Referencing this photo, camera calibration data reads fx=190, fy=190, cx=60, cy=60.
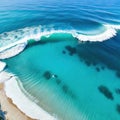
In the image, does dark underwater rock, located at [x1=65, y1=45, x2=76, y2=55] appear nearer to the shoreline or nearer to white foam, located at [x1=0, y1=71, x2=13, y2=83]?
white foam, located at [x1=0, y1=71, x2=13, y2=83]

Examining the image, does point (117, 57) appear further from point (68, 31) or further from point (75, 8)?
point (75, 8)

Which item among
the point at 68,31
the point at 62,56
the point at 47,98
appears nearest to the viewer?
the point at 47,98

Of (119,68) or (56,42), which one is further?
(56,42)

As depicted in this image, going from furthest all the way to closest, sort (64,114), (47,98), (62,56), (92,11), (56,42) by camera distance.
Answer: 1. (92,11)
2. (56,42)
3. (62,56)
4. (47,98)
5. (64,114)

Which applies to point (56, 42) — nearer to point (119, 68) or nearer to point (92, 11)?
point (119, 68)

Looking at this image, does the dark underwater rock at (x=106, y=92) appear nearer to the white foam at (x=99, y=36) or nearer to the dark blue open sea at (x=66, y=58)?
the dark blue open sea at (x=66, y=58)

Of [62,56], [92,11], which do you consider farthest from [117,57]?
[92,11]
